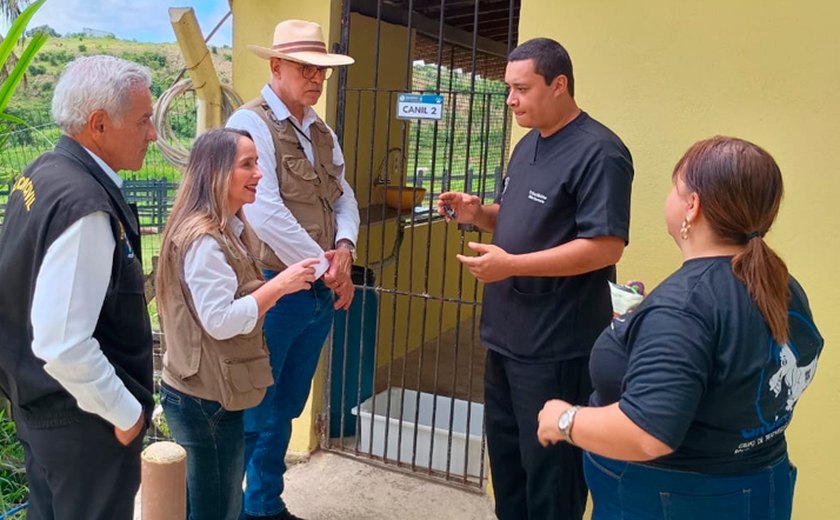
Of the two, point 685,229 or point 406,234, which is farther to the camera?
point 406,234

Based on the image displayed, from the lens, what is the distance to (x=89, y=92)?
1542 mm

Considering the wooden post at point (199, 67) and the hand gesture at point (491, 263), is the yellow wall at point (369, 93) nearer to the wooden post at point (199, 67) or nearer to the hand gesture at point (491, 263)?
the wooden post at point (199, 67)

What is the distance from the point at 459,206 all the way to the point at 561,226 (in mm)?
469

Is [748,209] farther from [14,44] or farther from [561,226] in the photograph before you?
[14,44]

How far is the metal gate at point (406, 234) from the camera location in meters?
3.28

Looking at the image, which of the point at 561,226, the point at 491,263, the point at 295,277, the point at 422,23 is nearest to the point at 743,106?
the point at 561,226

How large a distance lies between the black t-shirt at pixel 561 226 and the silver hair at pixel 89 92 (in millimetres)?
1159

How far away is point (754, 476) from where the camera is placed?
1.35 metres

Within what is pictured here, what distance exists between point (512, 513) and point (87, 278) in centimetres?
158

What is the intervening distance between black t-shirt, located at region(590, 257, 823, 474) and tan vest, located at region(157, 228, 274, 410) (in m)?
1.05

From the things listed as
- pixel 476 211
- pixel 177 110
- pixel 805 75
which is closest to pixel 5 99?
pixel 177 110

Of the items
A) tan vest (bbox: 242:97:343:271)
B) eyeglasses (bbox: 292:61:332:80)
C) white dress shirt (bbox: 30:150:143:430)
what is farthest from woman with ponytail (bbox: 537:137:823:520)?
eyeglasses (bbox: 292:61:332:80)

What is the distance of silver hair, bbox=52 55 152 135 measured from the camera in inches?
60.8

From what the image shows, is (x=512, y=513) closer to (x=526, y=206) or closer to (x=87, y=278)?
(x=526, y=206)
